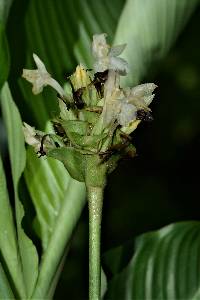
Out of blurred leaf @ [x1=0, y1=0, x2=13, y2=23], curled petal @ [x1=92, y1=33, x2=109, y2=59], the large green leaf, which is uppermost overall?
blurred leaf @ [x1=0, y1=0, x2=13, y2=23]

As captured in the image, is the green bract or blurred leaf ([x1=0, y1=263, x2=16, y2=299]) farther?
blurred leaf ([x1=0, y1=263, x2=16, y2=299])

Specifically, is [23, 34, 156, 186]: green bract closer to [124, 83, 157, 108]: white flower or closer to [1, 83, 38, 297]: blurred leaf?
[124, 83, 157, 108]: white flower

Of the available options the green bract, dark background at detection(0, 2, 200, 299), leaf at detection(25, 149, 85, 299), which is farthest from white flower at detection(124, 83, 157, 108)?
dark background at detection(0, 2, 200, 299)

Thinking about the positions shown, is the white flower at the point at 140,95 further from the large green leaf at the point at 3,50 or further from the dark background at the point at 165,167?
the dark background at the point at 165,167

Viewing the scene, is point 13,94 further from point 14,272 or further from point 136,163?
point 136,163

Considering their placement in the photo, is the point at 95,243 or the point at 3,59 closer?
the point at 95,243

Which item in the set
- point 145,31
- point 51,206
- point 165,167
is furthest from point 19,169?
point 165,167

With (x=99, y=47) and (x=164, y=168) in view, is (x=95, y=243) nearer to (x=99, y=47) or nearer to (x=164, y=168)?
(x=99, y=47)
